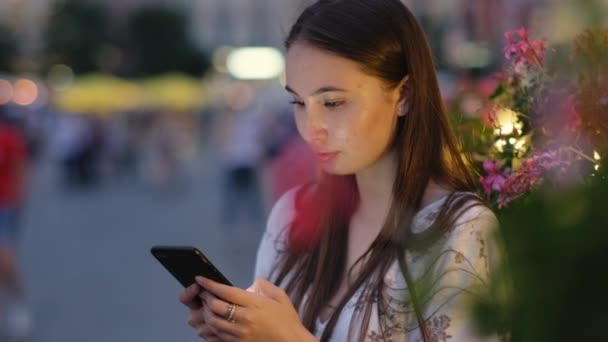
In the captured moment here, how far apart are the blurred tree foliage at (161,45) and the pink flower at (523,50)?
73.0m

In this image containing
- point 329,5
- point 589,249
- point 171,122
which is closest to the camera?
point 589,249

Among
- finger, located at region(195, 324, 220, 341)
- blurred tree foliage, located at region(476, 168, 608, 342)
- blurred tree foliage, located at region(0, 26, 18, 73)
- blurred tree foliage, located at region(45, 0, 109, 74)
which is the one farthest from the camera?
blurred tree foliage, located at region(45, 0, 109, 74)

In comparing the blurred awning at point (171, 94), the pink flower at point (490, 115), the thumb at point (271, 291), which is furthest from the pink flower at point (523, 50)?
the blurred awning at point (171, 94)

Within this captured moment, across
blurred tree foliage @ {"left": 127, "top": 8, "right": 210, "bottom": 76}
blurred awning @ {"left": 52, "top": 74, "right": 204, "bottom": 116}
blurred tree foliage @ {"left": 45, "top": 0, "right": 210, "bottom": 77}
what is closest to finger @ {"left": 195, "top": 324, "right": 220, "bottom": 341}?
blurred awning @ {"left": 52, "top": 74, "right": 204, "bottom": 116}

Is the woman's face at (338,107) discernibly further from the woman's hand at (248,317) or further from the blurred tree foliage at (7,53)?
the blurred tree foliage at (7,53)

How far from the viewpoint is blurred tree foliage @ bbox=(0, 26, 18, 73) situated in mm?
63281

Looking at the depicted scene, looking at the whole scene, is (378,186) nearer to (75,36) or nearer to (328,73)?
(328,73)

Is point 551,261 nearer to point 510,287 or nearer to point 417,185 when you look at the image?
point 510,287

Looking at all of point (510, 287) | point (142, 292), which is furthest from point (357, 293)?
point (142, 292)

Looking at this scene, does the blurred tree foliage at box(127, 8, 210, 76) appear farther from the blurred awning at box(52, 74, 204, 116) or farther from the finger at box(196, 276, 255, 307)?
the finger at box(196, 276, 255, 307)

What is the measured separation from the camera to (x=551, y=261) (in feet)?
2.38

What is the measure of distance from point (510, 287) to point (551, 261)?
74mm

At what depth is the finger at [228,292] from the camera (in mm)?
1664

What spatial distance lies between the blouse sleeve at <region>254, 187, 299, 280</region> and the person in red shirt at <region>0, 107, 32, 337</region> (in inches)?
228
